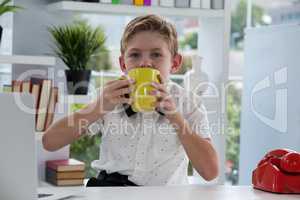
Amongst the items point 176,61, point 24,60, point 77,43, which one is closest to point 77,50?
point 77,43

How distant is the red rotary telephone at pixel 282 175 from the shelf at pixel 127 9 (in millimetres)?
1520

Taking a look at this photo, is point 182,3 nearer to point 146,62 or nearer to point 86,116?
point 146,62

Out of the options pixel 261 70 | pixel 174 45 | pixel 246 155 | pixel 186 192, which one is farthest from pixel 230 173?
pixel 186 192

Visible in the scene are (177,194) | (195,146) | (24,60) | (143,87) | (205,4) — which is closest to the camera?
(177,194)

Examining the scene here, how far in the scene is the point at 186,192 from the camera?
147 centimetres

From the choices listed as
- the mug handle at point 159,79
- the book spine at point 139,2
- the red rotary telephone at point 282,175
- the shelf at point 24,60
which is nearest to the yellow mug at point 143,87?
the mug handle at point 159,79

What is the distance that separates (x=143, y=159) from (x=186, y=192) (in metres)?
0.42

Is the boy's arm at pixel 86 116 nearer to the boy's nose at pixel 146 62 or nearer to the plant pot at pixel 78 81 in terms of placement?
the boy's nose at pixel 146 62

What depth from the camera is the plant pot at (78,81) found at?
2.81m

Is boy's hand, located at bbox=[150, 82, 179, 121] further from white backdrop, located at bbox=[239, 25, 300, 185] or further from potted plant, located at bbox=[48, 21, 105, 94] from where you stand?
white backdrop, located at bbox=[239, 25, 300, 185]

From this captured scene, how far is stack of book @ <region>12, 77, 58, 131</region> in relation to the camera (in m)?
2.72

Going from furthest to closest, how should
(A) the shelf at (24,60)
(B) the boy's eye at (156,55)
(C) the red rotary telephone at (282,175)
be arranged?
(A) the shelf at (24,60) < (B) the boy's eye at (156,55) < (C) the red rotary telephone at (282,175)

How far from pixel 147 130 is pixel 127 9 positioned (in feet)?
3.60

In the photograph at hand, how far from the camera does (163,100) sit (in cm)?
165
